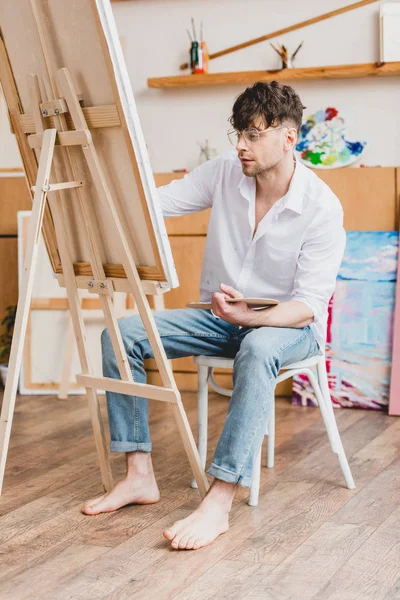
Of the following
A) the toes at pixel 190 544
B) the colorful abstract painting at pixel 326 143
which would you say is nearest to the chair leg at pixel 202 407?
the toes at pixel 190 544

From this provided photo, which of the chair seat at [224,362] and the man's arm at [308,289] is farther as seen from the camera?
the chair seat at [224,362]

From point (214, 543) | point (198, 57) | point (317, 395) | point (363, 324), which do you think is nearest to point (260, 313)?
point (317, 395)

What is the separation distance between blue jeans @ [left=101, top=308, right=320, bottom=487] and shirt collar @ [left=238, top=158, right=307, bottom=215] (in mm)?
349

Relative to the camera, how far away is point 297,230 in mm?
2482

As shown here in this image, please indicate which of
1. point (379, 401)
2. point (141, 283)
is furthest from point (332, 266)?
point (379, 401)

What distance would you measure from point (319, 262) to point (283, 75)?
1942mm

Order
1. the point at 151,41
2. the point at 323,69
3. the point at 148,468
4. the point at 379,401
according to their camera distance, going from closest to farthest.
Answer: the point at 148,468
the point at 379,401
the point at 323,69
the point at 151,41

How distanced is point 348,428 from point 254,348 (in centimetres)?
132

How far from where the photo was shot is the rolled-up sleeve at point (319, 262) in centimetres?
242

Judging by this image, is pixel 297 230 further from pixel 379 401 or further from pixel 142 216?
pixel 379 401

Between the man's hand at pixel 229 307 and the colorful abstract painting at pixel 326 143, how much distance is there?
1923mm

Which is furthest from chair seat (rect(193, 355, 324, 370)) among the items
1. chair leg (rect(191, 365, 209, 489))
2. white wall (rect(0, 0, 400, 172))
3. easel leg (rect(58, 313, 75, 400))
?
white wall (rect(0, 0, 400, 172))

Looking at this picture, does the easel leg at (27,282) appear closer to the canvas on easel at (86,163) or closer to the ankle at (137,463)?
the canvas on easel at (86,163)

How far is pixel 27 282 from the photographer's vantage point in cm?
205
